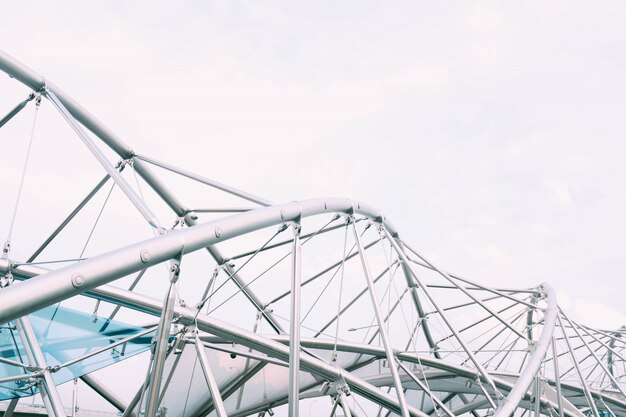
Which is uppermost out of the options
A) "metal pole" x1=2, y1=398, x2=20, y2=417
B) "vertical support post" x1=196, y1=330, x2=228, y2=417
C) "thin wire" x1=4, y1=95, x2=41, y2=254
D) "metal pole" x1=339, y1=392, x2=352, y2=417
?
"thin wire" x1=4, y1=95, x2=41, y2=254

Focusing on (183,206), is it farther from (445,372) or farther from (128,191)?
(445,372)

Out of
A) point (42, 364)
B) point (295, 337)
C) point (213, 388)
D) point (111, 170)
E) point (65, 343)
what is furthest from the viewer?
point (65, 343)

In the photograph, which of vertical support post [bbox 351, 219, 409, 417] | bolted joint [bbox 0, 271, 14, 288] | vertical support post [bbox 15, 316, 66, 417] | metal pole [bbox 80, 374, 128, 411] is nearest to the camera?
vertical support post [bbox 15, 316, 66, 417]

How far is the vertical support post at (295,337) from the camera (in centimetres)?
1354

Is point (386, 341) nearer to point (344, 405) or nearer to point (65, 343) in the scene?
point (344, 405)

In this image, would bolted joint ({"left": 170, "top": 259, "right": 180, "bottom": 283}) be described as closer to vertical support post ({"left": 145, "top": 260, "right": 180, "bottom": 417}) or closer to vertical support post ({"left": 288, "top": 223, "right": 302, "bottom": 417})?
vertical support post ({"left": 145, "top": 260, "right": 180, "bottom": 417})

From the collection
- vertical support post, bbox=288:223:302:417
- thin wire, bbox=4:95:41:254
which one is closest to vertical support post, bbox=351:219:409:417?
vertical support post, bbox=288:223:302:417

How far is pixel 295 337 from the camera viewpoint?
1381 cm


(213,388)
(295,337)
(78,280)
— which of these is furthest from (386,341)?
(78,280)

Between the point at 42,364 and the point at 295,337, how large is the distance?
26.3 ft

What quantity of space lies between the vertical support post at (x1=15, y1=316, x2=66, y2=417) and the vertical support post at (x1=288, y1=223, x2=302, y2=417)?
640cm

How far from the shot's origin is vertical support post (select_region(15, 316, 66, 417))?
51.8ft

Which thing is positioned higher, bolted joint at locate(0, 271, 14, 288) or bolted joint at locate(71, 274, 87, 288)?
bolted joint at locate(0, 271, 14, 288)

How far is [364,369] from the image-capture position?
32906 millimetres
